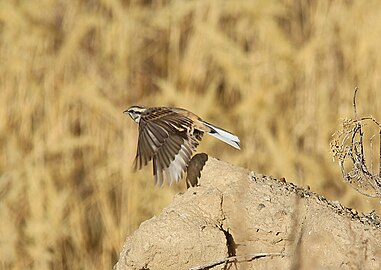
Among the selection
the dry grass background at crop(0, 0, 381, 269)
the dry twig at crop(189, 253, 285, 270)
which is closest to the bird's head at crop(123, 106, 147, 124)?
the dry twig at crop(189, 253, 285, 270)

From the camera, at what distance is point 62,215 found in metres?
5.39

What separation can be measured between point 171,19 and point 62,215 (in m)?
1.28

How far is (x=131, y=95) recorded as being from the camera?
5582 mm

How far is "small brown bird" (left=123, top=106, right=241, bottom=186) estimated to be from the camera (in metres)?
2.85

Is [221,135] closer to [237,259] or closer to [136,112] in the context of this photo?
[136,112]

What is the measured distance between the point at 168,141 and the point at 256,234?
585 millimetres

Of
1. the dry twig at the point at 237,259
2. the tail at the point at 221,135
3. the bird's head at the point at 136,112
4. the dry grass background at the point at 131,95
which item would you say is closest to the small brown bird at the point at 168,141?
the tail at the point at 221,135

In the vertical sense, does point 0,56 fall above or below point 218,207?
below

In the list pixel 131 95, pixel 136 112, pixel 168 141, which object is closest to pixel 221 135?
pixel 168 141

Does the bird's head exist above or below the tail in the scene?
below

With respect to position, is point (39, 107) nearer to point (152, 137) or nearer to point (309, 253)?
Result: point (152, 137)

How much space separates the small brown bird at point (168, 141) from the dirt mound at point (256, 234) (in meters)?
0.29

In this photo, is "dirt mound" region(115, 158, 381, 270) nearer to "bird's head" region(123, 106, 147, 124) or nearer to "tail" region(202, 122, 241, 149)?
"tail" region(202, 122, 241, 149)

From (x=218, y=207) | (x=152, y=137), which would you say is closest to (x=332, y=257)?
(x=218, y=207)
